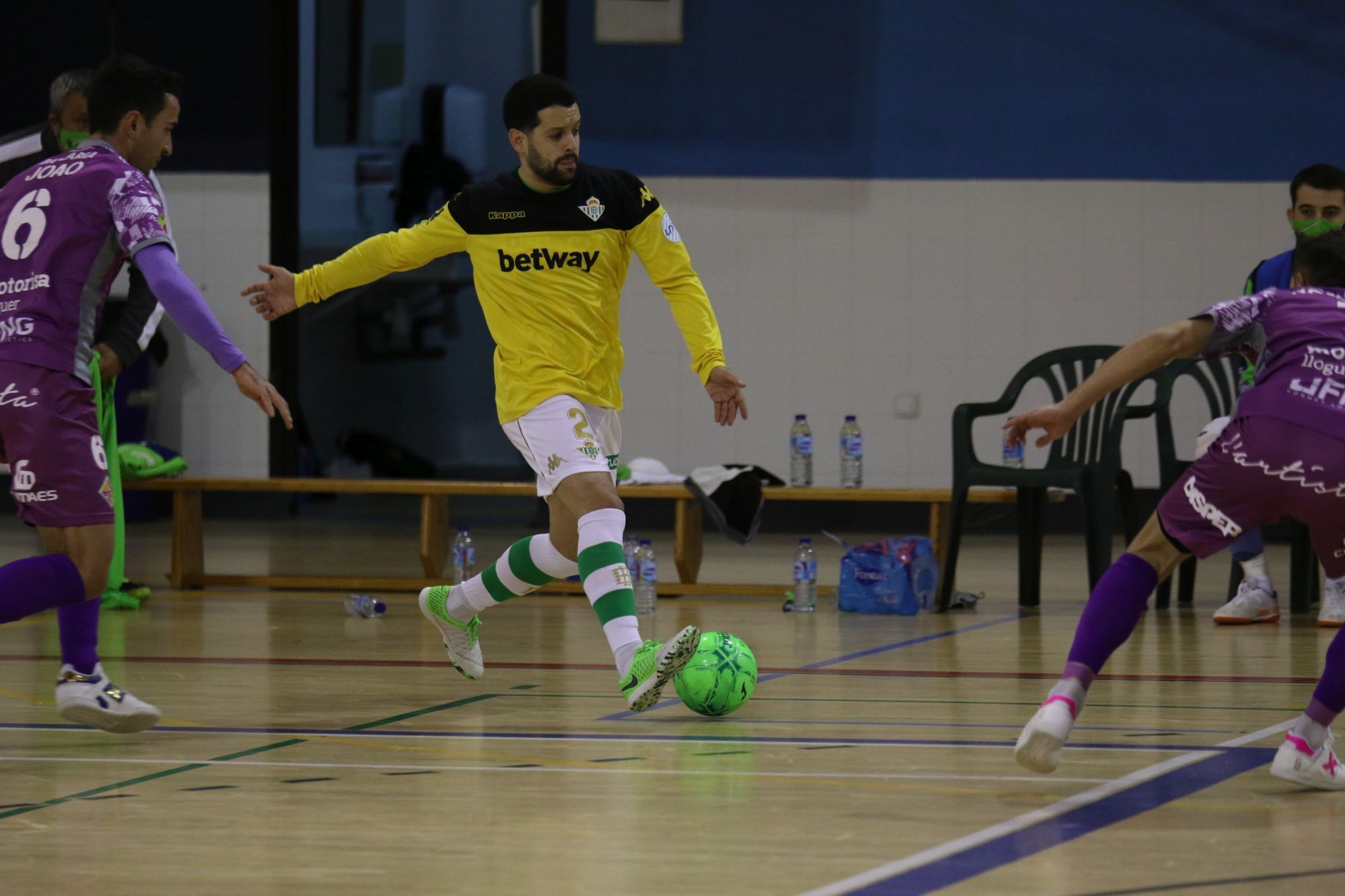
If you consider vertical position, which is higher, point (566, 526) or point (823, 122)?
point (823, 122)

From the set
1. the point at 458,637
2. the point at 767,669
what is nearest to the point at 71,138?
the point at 458,637

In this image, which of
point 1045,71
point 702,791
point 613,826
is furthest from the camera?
point 1045,71

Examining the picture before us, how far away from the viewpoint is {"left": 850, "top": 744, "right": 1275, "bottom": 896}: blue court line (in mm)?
2682

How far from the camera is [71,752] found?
12.8 feet

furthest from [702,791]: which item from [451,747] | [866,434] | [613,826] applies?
[866,434]

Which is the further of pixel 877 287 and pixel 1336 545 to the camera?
pixel 877 287

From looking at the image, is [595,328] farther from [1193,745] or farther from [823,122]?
[823,122]

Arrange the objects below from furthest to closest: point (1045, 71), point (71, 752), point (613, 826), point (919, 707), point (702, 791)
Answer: point (1045, 71) < point (919, 707) < point (71, 752) < point (702, 791) < point (613, 826)

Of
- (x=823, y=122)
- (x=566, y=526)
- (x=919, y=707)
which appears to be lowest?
(x=919, y=707)

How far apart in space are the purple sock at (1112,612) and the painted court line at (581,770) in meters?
0.25

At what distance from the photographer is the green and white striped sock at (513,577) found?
191 inches

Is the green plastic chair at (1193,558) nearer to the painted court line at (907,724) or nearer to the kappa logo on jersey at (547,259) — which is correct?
the painted court line at (907,724)

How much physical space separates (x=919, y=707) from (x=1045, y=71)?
26.0ft

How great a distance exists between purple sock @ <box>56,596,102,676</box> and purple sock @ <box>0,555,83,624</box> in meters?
0.15
